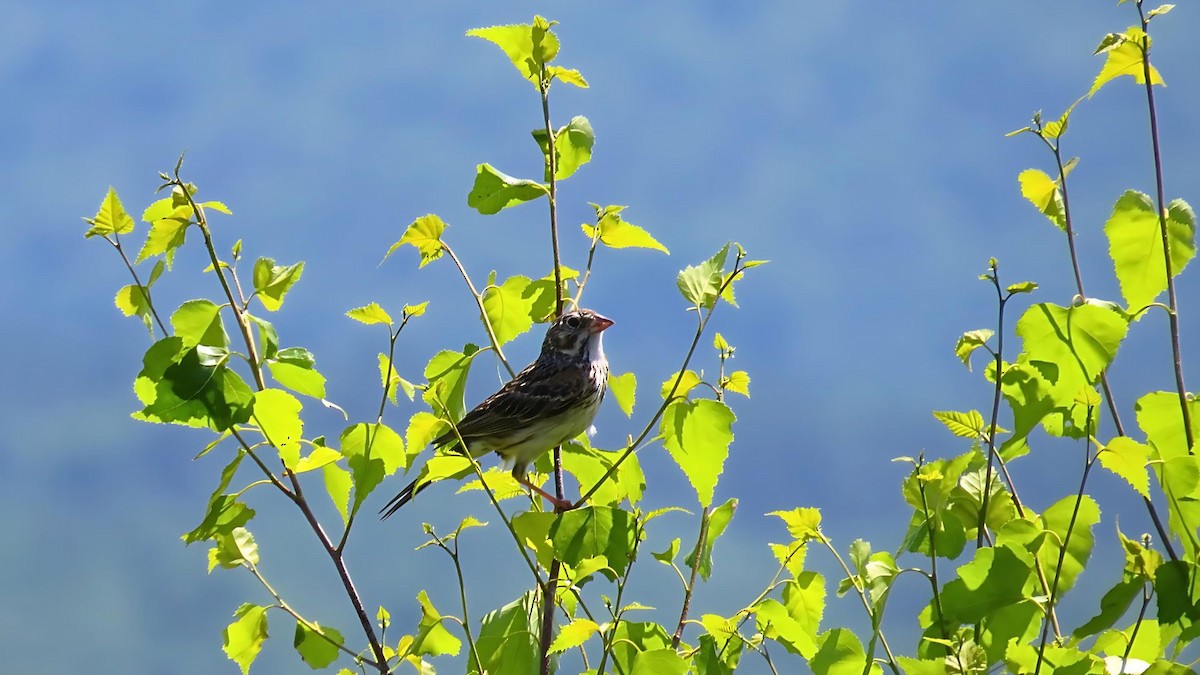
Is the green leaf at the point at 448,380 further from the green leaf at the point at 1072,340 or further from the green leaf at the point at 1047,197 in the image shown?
the green leaf at the point at 1047,197

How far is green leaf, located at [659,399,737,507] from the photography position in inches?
107

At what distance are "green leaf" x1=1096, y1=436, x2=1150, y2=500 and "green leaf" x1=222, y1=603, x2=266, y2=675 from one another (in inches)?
97.7

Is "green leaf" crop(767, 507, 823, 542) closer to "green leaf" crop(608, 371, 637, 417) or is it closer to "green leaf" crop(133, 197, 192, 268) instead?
"green leaf" crop(608, 371, 637, 417)

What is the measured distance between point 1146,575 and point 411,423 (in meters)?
1.96

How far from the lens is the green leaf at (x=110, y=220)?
129 inches

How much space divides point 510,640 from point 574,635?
46cm

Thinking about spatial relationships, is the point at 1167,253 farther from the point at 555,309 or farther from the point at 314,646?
the point at 314,646

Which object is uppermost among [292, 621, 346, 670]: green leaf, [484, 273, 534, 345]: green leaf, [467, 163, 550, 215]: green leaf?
[467, 163, 550, 215]: green leaf

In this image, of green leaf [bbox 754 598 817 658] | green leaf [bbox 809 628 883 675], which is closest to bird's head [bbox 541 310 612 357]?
green leaf [bbox 754 598 817 658]

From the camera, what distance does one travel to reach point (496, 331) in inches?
133

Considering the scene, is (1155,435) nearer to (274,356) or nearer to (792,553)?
(792,553)

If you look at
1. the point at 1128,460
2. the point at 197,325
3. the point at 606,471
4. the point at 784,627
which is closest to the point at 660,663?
the point at 784,627

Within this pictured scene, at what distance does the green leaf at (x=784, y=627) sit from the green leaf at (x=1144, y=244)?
1.29m

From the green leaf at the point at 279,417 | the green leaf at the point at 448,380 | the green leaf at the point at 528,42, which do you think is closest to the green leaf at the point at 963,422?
the green leaf at the point at 448,380
